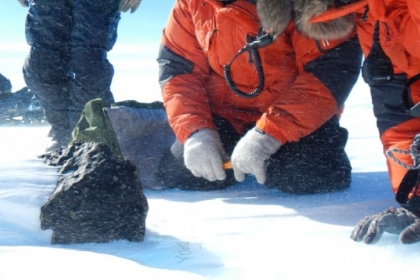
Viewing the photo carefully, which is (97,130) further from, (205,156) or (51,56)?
(51,56)

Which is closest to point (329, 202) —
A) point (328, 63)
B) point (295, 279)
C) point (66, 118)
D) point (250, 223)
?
point (250, 223)

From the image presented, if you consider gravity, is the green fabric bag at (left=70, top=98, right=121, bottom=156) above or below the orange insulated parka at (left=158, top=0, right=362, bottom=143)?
below

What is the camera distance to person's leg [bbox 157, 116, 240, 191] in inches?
86.7

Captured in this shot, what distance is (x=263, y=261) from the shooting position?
122cm

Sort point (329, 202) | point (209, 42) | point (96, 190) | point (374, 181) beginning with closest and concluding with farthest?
point (96, 190)
point (329, 202)
point (209, 42)
point (374, 181)

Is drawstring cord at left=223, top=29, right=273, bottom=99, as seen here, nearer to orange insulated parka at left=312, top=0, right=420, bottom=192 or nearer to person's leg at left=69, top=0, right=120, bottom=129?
orange insulated parka at left=312, top=0, right=420, bottom=192

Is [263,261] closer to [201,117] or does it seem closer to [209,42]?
[201,117]

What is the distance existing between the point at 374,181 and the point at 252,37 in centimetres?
82

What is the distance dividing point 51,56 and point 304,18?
1.84 m

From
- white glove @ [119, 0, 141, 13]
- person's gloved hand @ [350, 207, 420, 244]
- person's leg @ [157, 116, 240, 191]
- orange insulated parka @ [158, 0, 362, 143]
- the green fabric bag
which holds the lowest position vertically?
person's leg @ [157, 116, 240, 191]

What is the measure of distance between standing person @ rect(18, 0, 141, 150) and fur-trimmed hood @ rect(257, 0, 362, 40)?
1.40 meters

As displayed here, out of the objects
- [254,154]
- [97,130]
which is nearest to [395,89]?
[254,154]

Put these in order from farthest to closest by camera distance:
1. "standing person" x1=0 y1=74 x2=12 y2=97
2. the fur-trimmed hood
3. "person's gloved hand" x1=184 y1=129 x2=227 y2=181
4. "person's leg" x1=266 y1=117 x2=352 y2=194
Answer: "standing person" x1=0 y1=74 x2=12 y2=97
"person's leg" x1=266 y1=117 x2=352 y2=194
"person's gloved hand" x1=184 y1=129 x2=227 y2=181
the fur-trimmed hood

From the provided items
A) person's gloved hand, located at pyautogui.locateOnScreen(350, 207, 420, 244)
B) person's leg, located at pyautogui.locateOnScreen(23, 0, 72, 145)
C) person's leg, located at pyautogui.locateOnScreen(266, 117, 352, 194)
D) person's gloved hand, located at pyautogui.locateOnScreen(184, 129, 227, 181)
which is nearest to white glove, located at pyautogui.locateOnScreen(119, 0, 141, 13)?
person's leg, located at pyautogui.locateOnScreen(23, 0, 72, 145)
